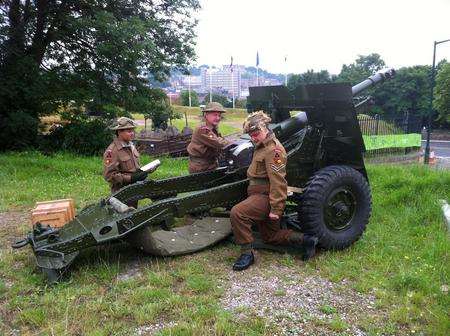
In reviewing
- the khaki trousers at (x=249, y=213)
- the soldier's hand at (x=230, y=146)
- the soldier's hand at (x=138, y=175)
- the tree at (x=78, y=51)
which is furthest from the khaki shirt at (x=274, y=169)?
the tree at (x=78, y=51)

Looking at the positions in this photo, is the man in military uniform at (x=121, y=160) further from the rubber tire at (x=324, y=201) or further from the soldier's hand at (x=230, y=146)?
the rubber tire at (x=324, y=201)

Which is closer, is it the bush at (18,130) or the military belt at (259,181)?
the military belt at (259,181)

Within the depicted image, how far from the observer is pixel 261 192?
16.5ft

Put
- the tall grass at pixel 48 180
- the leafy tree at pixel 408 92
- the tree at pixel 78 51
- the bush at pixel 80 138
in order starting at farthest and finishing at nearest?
1. the leafy tree at pixel 408 92
2. the bush at pixel 80 138
3. the tree at pixel 78 51
4. the tall grass at pixel 48 180

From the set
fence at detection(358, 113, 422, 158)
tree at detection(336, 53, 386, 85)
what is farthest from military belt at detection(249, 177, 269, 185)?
tree at detection(336, 53, 386, 85)

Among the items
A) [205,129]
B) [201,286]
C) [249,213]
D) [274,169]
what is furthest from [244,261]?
[205,129]

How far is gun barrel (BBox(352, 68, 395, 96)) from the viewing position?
6.55m

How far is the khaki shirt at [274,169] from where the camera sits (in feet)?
15.8

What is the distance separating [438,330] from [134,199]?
3.22m

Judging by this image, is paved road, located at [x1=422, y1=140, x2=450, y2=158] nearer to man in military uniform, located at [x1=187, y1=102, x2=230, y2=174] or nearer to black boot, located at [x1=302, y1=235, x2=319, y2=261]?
man in military uniform, located at [x1=187, y1=102, x2=230, y2=174]

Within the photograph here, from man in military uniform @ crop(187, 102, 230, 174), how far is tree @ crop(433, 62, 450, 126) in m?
47.2

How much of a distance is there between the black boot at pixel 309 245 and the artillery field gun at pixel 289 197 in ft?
0.38

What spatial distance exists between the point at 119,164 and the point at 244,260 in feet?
6.15

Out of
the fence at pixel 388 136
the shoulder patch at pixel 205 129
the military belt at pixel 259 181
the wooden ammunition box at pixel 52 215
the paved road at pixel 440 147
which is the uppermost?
the shoulder patch at pixel 205 129
